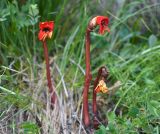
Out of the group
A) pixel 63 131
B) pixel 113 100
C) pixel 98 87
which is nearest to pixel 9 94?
pixel 63 131

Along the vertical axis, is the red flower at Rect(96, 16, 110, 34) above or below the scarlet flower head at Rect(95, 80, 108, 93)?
above

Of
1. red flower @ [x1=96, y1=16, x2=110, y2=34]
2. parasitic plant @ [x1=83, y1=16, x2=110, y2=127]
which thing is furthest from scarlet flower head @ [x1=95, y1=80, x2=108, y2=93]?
red flower @ [x1=96, y1=16, x2=110, y2=34]

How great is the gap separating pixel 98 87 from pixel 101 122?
0.73ft

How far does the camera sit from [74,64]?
88.4 inches

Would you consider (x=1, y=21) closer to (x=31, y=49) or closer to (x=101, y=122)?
(x=31, y=49)

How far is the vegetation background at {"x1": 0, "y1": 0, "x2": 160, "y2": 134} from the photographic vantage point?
1896mm

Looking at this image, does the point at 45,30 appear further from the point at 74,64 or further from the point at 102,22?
the point at 74,64

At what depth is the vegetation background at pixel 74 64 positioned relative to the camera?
1.90 meters

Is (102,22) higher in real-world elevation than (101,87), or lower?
higher

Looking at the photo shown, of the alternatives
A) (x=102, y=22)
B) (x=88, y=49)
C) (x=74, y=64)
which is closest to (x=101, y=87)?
(x=88, y=49)

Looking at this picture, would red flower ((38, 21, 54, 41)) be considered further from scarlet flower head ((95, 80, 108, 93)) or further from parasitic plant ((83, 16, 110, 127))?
scarlet flower head ((95, 80, 108, 93))

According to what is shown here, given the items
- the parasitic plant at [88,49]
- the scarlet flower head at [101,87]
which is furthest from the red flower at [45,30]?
the scarlet flower head at [101,87]

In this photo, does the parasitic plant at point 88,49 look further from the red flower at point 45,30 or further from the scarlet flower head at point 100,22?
the red flower at point 45,30

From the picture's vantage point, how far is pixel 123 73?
7.21 ft
